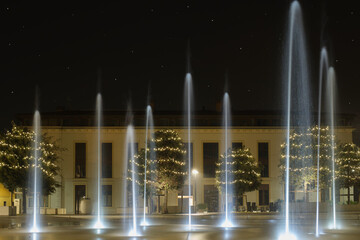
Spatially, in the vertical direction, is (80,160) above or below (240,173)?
above

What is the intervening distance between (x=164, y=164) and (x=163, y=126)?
11659mm

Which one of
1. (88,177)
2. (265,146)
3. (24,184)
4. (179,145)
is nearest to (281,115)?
(265,146)

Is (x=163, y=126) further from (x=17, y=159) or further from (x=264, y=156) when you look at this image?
(x=17, y=159)

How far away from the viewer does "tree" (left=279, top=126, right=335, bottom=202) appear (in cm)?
4734

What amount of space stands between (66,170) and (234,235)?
4368 cm

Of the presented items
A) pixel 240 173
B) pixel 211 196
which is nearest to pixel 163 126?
pixel 211 196

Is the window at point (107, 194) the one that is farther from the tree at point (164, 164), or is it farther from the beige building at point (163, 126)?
the tree at point (164, 164)

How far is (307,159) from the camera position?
47594 mm

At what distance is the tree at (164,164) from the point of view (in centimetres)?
5244

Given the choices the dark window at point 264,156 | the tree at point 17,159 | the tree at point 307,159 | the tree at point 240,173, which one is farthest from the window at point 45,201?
the tree at point 307,159

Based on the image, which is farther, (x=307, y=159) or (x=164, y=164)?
(x=164, y=164)

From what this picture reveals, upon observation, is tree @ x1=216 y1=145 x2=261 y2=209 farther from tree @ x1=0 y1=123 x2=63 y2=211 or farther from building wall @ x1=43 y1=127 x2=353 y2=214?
tree @ x1=0 y1=123 x2=63 y2=211

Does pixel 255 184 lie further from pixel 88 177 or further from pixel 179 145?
pixel 88 177

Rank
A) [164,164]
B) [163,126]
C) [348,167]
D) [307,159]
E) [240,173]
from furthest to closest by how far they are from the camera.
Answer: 1. [163,126]
2. [240,173]
3. [164,164]
4. [348,167]
5. [307,159]
